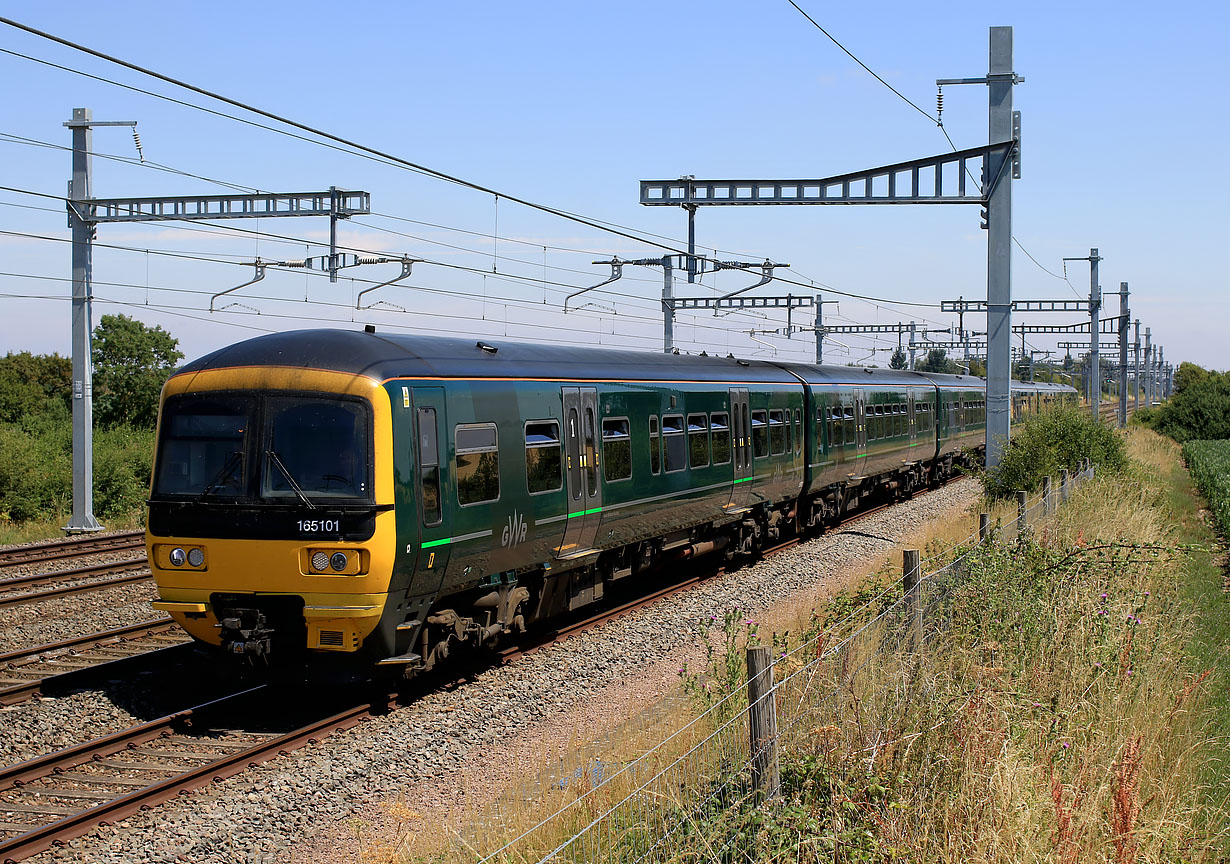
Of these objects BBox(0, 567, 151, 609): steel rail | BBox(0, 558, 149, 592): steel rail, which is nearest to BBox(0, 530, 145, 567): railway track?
BBox(0, 558, 149, 592): steel rail

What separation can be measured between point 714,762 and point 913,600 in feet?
7.42

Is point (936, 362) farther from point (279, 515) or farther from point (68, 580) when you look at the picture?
point (279, 515)

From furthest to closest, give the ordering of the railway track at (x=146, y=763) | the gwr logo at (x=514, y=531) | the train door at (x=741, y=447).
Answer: the train door at (x=741, y=447) < the gwr logo at (x=514, y=531) < the railway track at (x=146, y=763)

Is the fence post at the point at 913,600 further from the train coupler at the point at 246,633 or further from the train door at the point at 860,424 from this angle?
the train door at the point at 860,424

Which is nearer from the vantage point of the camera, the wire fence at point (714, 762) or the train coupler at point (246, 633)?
the wire fence at point (714, 762)

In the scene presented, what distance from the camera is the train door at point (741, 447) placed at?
54.5ft

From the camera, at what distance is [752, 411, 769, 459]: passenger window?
17406 mm

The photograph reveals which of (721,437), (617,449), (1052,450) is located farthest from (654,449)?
(1052,450)

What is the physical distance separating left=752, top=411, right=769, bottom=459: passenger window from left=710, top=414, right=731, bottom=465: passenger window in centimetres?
109

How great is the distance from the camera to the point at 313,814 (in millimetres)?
7309

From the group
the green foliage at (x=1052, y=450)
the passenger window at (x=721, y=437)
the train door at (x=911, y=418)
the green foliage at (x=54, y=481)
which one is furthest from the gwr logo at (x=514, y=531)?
the train door at (x=911, y=418)

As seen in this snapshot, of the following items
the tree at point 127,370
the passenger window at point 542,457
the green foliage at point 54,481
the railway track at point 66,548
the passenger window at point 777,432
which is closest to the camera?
the passenger window at point 542,457

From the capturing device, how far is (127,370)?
57.1 m

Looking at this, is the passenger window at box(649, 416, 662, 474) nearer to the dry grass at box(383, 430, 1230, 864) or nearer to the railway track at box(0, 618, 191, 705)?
the dry grass at box(383, 430, 1230, 864)
